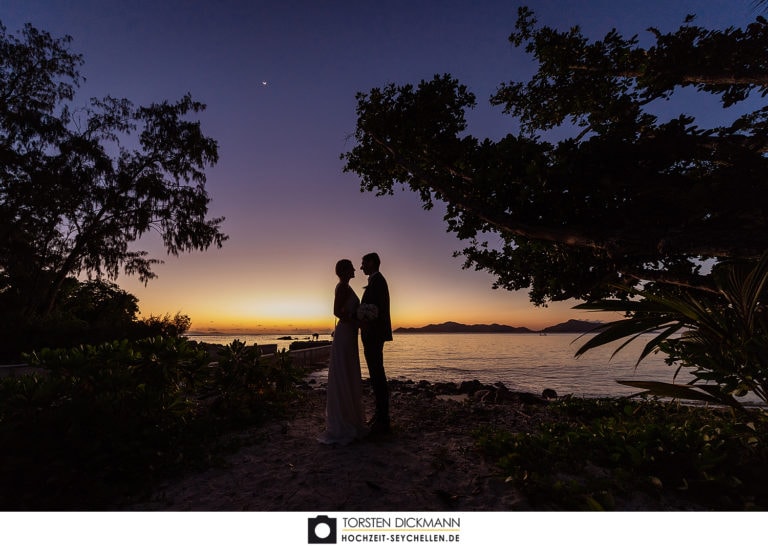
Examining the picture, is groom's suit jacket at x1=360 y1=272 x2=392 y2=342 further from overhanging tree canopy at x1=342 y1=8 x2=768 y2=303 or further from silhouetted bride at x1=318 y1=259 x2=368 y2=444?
overhanging tree canopy at x1=342 y1=8 x2=768 y2=303

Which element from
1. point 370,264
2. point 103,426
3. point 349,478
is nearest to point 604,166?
point 370,264

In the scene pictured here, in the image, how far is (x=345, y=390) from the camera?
453 centimetres

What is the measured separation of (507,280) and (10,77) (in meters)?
21.1

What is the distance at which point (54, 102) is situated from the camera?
50.2ft

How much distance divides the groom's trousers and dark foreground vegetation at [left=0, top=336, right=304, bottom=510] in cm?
201

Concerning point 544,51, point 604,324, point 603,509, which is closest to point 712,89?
point 544,51

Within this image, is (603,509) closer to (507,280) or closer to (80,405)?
(80,405)

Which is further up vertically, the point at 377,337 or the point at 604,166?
the point at 604,166

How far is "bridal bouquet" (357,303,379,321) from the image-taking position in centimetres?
434

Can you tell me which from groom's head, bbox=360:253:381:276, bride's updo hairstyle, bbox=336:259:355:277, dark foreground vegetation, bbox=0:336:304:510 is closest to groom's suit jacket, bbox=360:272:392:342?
groom's head, bbox=360:253:381:276

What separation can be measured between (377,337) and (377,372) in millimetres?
483

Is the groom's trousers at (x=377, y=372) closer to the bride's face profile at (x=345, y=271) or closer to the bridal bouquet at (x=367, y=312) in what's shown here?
the bridal bouquet at (x=367, y=312)

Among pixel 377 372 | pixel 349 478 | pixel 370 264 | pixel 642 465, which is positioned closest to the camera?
pixel 642 465
